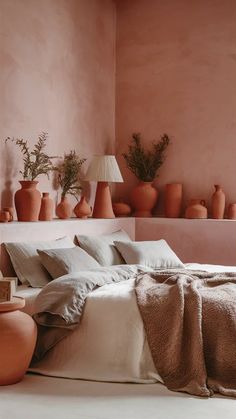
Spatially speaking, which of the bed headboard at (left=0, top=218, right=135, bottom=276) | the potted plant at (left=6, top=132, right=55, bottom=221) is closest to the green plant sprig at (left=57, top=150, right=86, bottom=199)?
the potted plant at (left=6, top=132, right=55, bottom=221)

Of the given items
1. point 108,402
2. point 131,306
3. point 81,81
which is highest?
point 81,81

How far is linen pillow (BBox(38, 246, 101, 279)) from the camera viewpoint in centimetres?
477

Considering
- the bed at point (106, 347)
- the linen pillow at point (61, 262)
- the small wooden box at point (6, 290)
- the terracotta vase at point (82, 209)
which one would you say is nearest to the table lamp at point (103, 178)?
the terracotta vase at point (82, 209)

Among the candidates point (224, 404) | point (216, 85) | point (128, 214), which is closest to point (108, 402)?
point (224, 404)

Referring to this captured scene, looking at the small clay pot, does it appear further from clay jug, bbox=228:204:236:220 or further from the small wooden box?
clay jug, bbox=228:204:236:220

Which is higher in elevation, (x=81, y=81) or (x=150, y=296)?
(x=81, y=81)

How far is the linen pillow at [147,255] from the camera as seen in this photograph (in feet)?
18.4

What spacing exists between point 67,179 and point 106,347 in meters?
2.48

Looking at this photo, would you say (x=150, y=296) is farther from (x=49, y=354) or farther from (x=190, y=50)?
(x=190, y=50)

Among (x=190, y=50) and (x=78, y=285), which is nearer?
(x=78, y=285)

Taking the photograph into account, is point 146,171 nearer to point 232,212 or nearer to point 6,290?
point 232,212

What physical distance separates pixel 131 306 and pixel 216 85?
12.1 ft

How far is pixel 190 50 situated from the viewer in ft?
23.7

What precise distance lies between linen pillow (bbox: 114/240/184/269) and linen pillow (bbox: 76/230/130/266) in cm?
6
